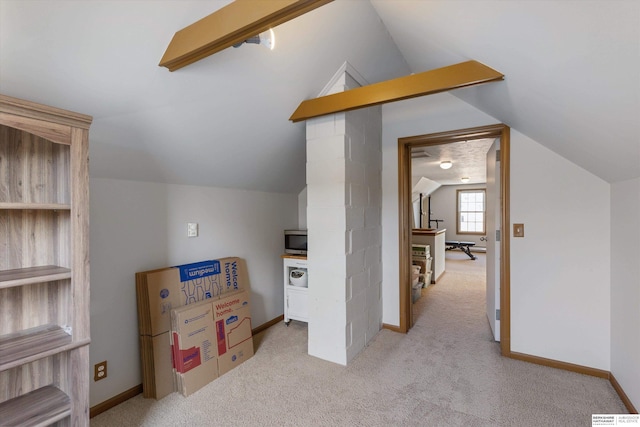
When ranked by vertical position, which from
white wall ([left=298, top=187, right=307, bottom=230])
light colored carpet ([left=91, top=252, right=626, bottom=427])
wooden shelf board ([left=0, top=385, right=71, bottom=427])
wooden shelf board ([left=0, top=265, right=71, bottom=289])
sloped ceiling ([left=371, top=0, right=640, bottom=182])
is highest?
sloped ceiling ([left=371, top=0, right=640, bottom=182])

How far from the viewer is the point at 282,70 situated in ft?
6.52

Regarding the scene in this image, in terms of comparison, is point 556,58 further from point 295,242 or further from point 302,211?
point 302,211

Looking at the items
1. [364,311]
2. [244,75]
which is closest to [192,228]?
[244,75]

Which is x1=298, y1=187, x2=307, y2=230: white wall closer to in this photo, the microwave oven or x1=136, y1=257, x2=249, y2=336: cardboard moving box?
the microwave oven

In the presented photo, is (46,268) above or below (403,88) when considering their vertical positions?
below

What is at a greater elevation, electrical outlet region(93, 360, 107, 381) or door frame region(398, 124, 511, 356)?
door frame region(398, 124, 511, 356)

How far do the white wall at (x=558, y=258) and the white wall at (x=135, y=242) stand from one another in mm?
2500

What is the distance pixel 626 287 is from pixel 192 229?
3136 millimetres

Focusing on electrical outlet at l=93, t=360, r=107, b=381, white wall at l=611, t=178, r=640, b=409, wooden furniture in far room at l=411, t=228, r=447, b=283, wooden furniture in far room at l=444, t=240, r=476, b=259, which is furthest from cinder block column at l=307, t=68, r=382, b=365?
wooden furniture in far room at l=444, t=240, r=476, b=259

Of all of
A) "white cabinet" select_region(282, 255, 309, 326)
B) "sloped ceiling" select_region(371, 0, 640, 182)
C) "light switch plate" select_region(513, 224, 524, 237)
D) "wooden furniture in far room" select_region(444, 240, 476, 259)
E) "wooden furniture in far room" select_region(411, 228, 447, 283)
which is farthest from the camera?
"wooden furniture in far room" select_region(444, 240, 476, 259)

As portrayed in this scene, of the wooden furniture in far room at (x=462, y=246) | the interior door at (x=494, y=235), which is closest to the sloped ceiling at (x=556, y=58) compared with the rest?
the interior door at (x=494, y=235)

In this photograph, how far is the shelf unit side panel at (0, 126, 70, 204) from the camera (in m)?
1.28

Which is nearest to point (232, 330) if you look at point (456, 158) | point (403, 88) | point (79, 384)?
point (79, 384)

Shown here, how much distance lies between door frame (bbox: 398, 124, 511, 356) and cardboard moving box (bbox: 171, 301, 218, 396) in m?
1.88
